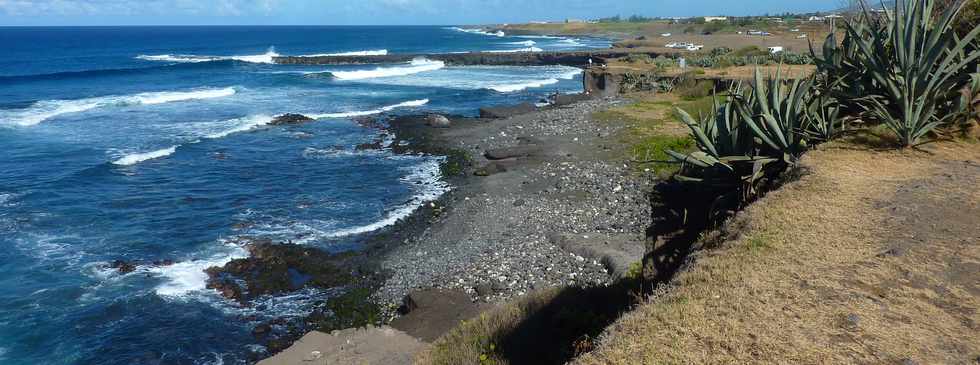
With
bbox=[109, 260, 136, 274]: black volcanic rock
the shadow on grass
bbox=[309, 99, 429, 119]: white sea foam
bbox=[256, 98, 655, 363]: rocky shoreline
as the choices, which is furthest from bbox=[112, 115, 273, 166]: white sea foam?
the shadow on grass

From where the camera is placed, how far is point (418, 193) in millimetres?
19344

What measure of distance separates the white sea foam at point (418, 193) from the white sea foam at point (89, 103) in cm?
2213

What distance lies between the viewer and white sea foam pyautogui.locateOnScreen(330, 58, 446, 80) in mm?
57450

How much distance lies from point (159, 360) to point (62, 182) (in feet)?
44.9

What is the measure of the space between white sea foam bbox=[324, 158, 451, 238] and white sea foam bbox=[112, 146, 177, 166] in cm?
1023

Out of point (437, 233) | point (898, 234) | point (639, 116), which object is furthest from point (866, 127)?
point (639, 116)

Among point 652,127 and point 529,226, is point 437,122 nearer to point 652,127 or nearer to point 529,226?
point 652,127

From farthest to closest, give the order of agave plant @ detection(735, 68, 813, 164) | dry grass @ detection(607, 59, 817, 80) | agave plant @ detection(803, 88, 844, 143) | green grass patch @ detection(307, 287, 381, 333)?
dry grass @ detection(607, 59, 817, 80)
green grass patch @ detection(307, 287, 381, 333)
agave plant @ detection(803, 88, 844, 143)
agave plant @ detection(735, 68, 813, 164)

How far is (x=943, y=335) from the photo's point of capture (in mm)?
4734

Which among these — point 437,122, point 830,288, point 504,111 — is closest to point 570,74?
point 504,111

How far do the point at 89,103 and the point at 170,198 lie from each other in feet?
78.5

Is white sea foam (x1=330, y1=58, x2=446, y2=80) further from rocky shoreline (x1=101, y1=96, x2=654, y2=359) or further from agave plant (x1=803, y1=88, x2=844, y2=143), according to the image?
agave plant (x1=803, y1=88, x2=844, y2=143)

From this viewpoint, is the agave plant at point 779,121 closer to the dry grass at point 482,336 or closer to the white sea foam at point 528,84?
the dry grass at point 482,336

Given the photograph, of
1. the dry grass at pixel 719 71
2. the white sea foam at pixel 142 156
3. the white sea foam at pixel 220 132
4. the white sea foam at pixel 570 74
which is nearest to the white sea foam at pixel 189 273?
the white sea foam at pixel 142 156
